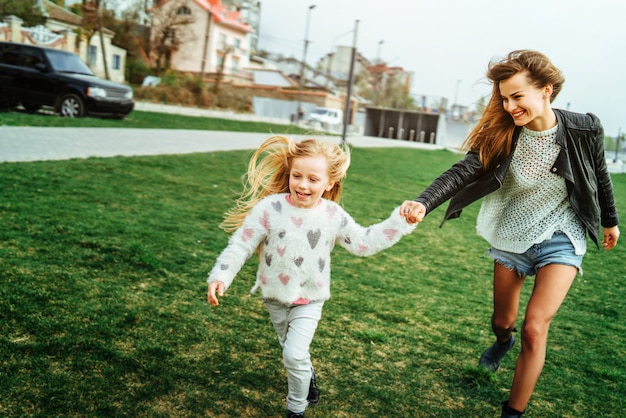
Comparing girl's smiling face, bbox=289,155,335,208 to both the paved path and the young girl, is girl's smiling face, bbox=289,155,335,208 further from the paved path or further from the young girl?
the paved path

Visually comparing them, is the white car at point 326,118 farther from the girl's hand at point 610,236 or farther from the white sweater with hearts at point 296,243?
the white sweater with hearts at point 296,243

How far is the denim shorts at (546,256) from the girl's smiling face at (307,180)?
49.0 inches

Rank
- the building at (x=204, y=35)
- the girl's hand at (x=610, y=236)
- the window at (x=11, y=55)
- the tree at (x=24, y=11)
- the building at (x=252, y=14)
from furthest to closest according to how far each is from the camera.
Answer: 1. the building at (x=252, y=14)
2. the building at (x=204, y=35)
3. the tree at (x=24, y=11)
4. the window at (x=11, y=55)
5. the girl's hand at (x=610, y=236)

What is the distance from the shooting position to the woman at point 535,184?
3148mm

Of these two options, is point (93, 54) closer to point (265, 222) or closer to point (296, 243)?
point (265, 222)

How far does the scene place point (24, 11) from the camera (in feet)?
75.0

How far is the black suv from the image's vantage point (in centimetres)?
1695

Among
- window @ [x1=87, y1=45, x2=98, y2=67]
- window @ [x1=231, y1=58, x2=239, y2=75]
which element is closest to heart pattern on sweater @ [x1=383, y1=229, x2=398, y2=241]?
window @ [x1=87, y1=45, x2=98, y2=67]

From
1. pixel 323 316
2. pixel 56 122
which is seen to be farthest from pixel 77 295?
pixel 56 122

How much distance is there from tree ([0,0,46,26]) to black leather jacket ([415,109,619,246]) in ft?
72.9

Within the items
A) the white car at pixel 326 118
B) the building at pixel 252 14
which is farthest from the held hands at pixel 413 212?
the building at pixel 252 14

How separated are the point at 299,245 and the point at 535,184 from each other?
1384mm

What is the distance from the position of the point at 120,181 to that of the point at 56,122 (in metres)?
7.54

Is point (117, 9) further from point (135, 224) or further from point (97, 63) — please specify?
point (135, 224)
